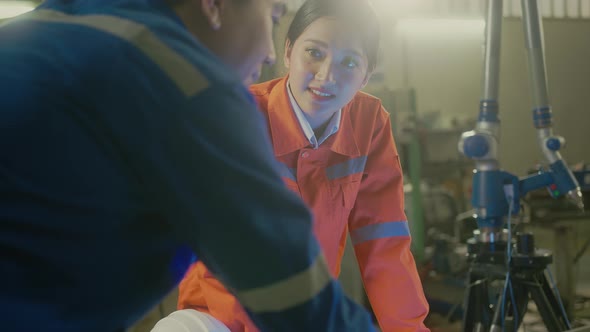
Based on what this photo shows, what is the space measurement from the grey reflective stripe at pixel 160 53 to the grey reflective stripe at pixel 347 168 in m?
0.69

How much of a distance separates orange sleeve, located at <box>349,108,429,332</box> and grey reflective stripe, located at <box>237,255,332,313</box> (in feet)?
2.13

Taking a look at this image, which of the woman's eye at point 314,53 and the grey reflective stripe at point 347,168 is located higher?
the woman's eye at point 314,53

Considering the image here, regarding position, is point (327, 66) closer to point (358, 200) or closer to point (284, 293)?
point (358, 200)

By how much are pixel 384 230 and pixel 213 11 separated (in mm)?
692

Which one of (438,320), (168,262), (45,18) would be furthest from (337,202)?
(438,320)

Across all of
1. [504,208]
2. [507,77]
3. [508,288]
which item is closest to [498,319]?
[508,288]

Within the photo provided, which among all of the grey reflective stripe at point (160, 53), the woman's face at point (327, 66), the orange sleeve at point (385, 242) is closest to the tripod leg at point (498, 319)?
the orange sleeve at point (385, 242)

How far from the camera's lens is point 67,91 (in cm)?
44

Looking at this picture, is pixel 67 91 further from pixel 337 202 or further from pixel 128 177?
pixel 337 202

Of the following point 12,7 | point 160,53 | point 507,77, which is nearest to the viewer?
point 160,53

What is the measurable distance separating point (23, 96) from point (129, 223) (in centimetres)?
13

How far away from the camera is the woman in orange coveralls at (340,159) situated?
42.3 inches

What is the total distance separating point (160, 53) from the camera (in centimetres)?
45

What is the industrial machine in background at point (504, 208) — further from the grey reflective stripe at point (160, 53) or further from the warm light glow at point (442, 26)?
the warm light glow at point (442, 26)
